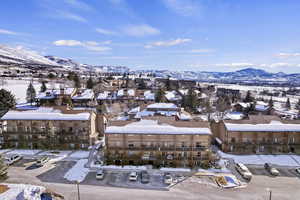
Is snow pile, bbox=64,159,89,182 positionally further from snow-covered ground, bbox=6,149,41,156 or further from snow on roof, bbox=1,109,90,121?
snow-covered ground, bbox=6,149,41,156

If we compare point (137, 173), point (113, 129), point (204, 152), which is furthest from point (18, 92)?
point (204, 152)

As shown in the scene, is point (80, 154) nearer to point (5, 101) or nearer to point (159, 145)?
point (159, 145)

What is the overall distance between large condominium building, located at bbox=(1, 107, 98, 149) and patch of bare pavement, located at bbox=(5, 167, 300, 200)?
39.2ft

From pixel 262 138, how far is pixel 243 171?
37.1 feet

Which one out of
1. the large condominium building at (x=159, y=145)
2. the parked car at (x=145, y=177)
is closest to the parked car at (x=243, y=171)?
the large condominium building at (x=159, y=145)

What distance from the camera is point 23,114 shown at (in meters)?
43.9

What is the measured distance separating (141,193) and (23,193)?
14.7 m

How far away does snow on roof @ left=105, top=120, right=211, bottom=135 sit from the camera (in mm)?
35703

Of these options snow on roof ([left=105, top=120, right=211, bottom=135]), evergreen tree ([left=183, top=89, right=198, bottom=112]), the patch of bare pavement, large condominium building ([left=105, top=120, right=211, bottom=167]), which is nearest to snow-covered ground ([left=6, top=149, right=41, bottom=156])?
the patch of bare pavement

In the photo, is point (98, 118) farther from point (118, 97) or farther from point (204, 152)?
point (118, 97)

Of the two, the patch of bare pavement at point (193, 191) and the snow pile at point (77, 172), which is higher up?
the snow pile at point (77, 172)

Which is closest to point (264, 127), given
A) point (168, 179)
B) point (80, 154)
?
point (168, 179)

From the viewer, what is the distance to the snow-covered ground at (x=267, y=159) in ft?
120

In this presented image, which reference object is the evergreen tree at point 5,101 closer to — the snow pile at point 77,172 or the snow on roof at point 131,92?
the snow pile at point 77,172
